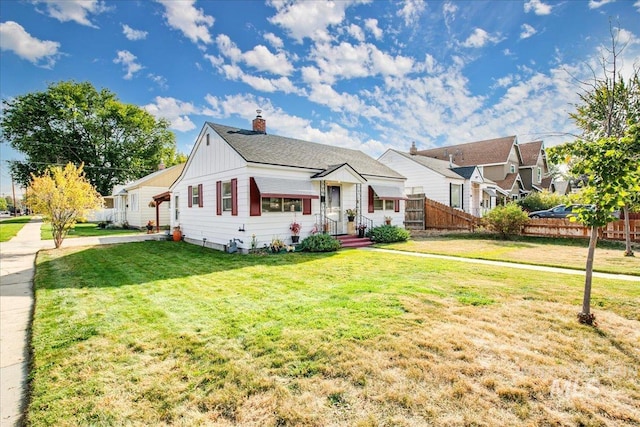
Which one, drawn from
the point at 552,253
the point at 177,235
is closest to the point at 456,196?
the point at 552,253

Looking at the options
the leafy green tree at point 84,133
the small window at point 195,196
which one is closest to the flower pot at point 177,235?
the small window at point 195,196

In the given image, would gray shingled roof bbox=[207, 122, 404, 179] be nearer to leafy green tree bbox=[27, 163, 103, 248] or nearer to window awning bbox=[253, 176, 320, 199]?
window awning bbox=[253, 176, 320, 199]

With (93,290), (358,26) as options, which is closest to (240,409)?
(93,290)

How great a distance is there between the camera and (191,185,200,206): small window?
588 inches

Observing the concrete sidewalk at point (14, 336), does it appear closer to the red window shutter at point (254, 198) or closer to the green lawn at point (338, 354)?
the green lawn at point (338, 354)

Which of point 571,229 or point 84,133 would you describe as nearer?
point 571,229

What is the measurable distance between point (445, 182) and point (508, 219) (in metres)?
8.55

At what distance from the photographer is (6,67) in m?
17.8

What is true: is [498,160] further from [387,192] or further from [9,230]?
[9,230]

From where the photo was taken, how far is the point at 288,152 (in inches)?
545

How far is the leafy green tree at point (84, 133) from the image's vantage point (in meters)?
34.0

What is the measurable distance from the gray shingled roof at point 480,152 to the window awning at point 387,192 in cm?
1931

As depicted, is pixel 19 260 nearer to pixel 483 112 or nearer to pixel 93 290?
pixel 93 290

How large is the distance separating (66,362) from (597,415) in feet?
17.6
